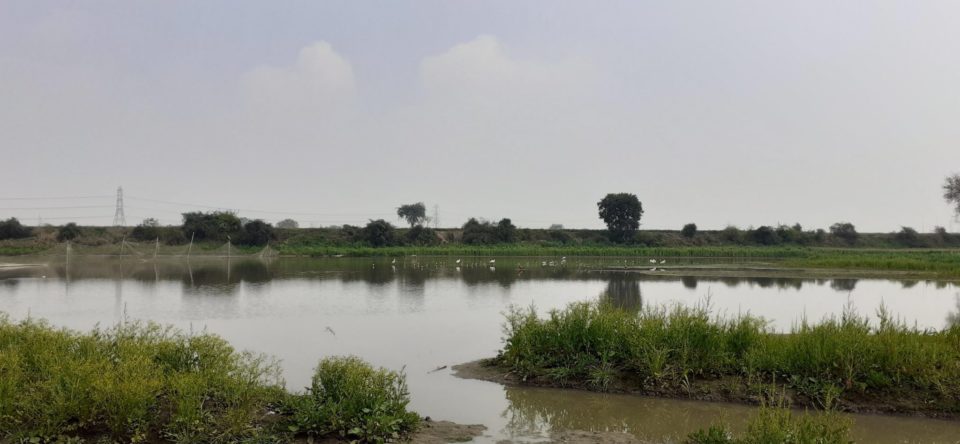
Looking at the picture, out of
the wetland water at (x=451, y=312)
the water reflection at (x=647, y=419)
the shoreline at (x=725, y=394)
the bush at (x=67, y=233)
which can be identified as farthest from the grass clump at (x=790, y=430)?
the bush at (x=67, y=233)

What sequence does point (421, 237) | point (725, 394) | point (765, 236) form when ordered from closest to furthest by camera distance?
point (725, 394) < point (421, 237) < point (765, 236)

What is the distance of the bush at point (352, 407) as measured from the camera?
8.10 meters

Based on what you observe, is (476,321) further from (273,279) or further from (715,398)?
(273,279)

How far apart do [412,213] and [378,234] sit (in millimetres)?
35838

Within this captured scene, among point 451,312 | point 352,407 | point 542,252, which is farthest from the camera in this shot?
point 542,252

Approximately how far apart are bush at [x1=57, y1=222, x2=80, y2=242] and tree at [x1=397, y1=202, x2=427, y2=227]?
175 feet

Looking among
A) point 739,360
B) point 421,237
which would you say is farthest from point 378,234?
point 739,360

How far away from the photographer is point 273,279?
3666 cm

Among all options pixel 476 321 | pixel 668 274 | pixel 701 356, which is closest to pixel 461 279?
pixel 668 274

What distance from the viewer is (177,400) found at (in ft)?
A: 25.6

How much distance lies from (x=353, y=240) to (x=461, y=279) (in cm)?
5166

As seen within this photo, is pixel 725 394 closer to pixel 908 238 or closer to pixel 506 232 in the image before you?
pixel 506 232

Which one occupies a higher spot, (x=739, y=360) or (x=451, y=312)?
(x=739, y=360)

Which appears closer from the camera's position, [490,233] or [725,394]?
[725,394]
